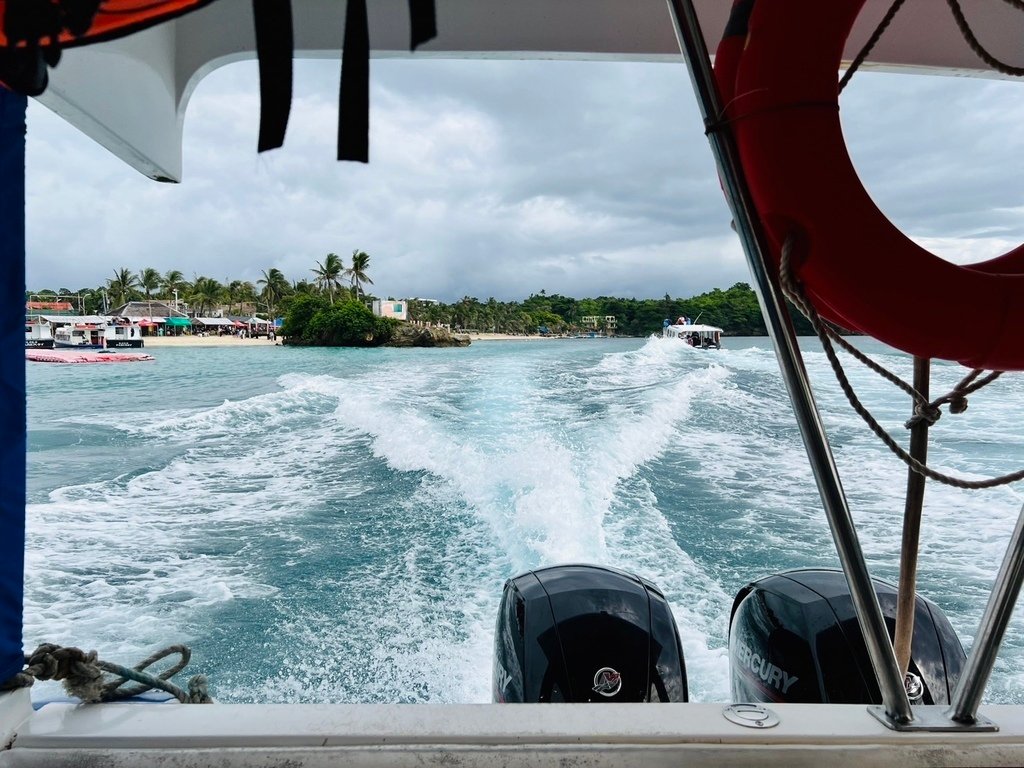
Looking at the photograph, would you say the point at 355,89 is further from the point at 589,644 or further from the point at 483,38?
the point at 483,38

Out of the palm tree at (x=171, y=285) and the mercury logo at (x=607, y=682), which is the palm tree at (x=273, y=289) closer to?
the palm tree at (x=171, y=285)

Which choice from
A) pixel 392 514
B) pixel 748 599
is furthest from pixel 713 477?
pixel 748 599

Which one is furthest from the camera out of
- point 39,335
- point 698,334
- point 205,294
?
point 205,294

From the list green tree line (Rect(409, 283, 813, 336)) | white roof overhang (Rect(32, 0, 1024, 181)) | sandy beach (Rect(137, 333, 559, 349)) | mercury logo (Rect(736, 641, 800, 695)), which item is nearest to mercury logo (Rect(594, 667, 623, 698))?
mercury logo (Rect(736, 641, 800, 695))

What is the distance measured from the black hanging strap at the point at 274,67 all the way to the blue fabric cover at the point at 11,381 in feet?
1.41

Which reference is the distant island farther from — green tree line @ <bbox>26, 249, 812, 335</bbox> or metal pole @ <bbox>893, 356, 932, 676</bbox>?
metal pole @ <bbox>893, 356, 932, 676</bbox>

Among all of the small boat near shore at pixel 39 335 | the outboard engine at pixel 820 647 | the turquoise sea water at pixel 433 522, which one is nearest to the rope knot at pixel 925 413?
the outboard engine at pixel 820 647

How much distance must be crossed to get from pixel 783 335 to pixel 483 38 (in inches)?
39.1

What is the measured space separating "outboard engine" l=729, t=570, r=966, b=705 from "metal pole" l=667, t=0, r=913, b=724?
0.67ft

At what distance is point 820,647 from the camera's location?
866mm

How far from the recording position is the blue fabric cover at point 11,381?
696mm

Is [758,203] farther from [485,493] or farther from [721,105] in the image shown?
[485,493]

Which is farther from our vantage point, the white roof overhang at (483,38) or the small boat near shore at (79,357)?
the small boat near shore at (79,357)

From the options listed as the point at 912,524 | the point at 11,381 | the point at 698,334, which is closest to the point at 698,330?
the point at 698,334
